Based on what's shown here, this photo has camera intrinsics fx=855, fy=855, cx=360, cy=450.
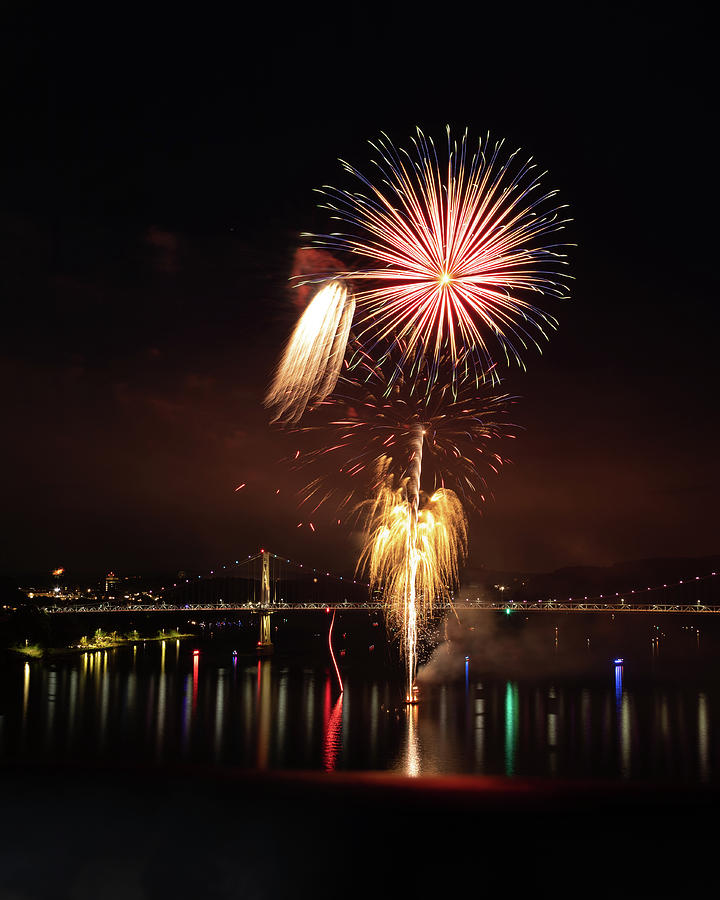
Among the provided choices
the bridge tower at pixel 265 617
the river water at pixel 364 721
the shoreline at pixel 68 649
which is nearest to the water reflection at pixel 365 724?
the river water at pixel 364 721

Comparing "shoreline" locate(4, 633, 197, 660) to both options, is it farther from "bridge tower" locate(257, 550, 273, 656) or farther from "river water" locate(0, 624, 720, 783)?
"bridge tower" locate(257, 550, 273, 656)

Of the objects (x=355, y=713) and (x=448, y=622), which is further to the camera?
(x=448, y=622)

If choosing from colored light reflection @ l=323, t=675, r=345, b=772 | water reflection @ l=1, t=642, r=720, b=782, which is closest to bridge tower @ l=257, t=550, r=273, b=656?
water reflection @ l=1, t=642, r=720, b=782

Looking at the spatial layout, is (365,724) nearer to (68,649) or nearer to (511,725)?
(511,725)

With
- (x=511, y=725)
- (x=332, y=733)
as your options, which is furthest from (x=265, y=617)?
(x=332, y=733)

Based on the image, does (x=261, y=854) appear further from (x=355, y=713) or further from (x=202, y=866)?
(x=355, y=713)

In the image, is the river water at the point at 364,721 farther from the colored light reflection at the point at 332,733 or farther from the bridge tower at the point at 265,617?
the bridge tower at the point at 265,617

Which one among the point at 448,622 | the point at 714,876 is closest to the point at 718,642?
the point at 448,622
